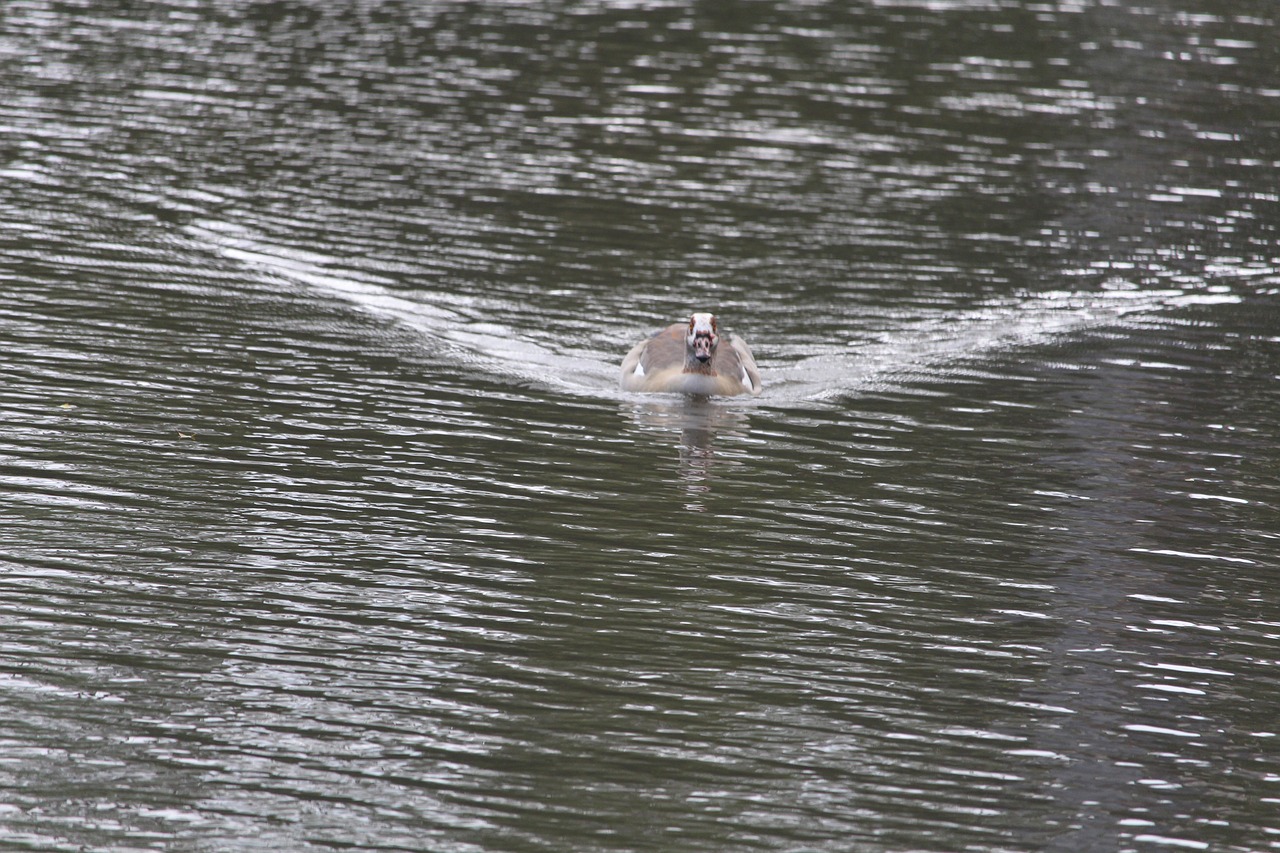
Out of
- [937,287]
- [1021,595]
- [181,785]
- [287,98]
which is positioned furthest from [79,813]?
[287,98]

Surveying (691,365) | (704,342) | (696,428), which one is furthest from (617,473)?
(691,365)

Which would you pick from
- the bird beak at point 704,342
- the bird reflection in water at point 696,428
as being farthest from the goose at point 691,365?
the bird reflection in water at point 696,428

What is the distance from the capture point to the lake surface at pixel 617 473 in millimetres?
11617

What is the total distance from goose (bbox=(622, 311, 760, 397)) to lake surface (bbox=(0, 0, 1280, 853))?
313 mm

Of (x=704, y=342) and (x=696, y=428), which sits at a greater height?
(x=704, y=342)

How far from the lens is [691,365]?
21531 mm

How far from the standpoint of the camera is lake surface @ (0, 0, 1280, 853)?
11617 mm

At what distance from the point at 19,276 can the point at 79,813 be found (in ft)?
48.0

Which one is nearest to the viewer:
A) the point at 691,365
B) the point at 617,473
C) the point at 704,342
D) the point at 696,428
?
the point at 617,473

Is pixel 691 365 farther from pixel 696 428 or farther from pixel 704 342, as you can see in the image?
pixel 696 428

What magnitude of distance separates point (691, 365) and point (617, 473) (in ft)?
12.3

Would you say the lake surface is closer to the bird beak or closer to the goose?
the goose

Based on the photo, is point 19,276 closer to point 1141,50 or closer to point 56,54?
point 56,54

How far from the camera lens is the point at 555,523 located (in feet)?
53.3
